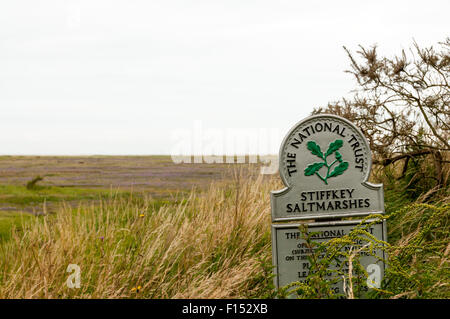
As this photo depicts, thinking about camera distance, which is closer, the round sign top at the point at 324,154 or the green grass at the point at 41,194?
the round sign top at the point at 324,154

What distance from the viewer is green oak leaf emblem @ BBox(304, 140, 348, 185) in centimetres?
535

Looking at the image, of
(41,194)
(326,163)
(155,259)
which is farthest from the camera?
(41,194)

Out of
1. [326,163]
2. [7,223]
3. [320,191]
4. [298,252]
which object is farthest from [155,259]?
[7,223]

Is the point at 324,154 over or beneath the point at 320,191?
over

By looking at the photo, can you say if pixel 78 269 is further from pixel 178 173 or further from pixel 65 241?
pixel 178 173

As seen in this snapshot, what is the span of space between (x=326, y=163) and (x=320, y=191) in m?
0.31

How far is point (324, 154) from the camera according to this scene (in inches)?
212

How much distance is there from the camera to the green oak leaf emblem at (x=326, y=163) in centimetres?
535

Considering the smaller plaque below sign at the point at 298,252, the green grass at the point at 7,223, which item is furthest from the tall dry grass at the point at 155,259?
the green grass at the point at 7,223

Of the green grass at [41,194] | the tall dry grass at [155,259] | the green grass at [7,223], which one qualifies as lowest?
the tall dry grass at [155,259]

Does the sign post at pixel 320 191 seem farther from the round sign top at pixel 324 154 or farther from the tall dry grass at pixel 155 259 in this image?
the tall dry grass at pixel 155 259

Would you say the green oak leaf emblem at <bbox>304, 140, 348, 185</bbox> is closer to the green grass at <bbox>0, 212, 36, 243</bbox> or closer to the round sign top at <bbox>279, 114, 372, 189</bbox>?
the round sign top at <bbox>279, 114, 372, 189</bbox>

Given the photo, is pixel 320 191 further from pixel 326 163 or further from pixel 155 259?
pixel 155 259
